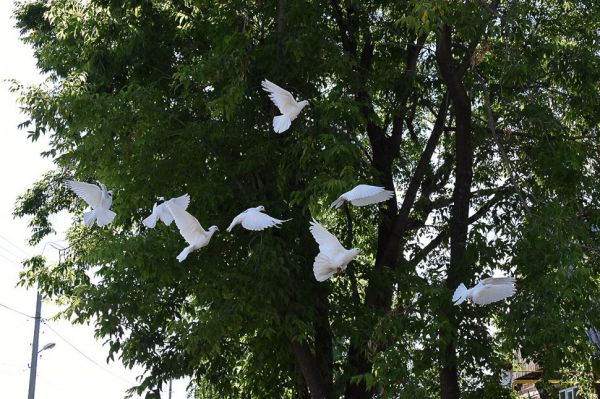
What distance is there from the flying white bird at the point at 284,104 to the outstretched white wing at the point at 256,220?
2.26 feet

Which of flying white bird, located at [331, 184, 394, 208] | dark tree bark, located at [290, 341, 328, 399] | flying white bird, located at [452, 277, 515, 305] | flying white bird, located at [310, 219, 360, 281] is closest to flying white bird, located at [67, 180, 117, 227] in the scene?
flying white bird, located at [310, 219, 360, 281]

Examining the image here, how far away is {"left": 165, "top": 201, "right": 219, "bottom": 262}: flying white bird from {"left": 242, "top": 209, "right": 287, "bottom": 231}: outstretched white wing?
294mm

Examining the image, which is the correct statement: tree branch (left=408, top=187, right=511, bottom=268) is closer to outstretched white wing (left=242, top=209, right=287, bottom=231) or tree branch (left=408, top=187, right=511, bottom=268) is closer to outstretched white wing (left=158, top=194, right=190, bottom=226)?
outstretched white wing (left=242, top=209, right=287, bottom=231)

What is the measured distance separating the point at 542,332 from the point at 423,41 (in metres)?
4.05

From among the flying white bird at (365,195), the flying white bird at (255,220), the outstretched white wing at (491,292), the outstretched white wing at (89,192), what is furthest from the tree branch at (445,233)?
the outstretched white wing at (89,192)

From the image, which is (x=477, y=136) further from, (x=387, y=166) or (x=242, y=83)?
(x=242, y=83)

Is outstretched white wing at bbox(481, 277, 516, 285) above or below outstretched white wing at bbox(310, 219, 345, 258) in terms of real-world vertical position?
below

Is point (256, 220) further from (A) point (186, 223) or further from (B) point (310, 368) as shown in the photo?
(B) point (310, 368)

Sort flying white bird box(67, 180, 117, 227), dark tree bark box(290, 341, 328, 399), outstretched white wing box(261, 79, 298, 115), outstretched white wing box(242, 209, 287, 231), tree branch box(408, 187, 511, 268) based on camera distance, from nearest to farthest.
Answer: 1. outstretched white wing box(242, 209, 287, 231)
2. outstretched white wing box(261, 79, 298, 115)
3. flying white bird box(67, 180, 117, 227)
4. dark tree bark box(290, 341, 328, 399)
5. tree branch box(408, 187, 511, 268)

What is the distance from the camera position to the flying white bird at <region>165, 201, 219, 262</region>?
7.07 m

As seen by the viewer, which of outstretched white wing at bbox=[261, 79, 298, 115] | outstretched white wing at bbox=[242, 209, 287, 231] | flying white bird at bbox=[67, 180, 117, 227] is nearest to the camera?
outstretched white wing at bbox=[242, 209, 287, 231]

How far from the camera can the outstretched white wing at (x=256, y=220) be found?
23.0 feet

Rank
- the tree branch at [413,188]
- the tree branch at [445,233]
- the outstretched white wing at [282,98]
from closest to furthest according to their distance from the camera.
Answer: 1. the outstretched white wing at [282,98]
2. the tree branch at [445,233]
3. the tree branch at [413,188]

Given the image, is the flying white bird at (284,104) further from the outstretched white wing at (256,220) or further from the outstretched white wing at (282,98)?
the outstretched white wing at (256,220)
